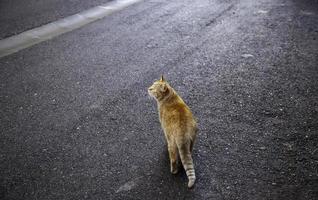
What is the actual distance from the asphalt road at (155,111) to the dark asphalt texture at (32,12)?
Answer: 1.06 m

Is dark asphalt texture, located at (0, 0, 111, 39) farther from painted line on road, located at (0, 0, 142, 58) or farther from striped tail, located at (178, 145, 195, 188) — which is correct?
striped tail, located at (178, 145, 195, 188)

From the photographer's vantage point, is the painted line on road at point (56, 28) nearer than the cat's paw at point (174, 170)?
No

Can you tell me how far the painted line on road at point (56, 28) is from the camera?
7192 mm

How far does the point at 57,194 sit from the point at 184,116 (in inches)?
64.9

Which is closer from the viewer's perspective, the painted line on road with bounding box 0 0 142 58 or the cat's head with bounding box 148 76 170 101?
the cat's head with bounding box 148 76 170 101

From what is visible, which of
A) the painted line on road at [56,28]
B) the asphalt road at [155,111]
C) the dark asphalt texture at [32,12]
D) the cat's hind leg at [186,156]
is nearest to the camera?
the cat's hind leg at [186,156]

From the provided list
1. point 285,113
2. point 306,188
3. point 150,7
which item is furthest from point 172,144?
point 150,7

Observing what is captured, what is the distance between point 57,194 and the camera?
3.71 m

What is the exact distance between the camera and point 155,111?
5.08 m

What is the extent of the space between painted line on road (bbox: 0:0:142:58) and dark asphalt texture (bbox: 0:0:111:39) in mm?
212

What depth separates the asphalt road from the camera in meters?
3.82

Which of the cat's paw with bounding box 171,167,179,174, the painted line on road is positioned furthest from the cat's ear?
the painted line on road

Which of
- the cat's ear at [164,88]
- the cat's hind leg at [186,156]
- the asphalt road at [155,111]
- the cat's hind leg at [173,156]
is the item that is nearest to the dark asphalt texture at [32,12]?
the asphalt road at [155,111]

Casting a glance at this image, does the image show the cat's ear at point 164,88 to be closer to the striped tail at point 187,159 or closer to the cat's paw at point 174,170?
the striped tail at point 187,159
